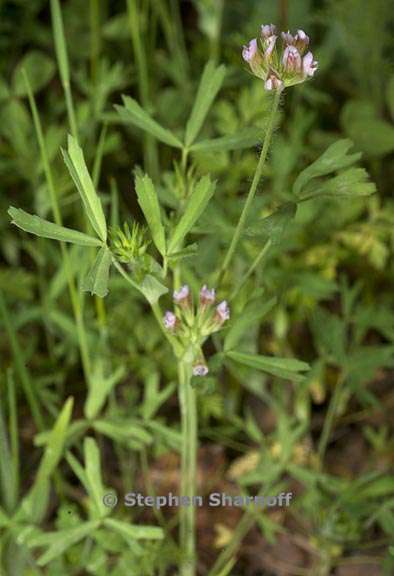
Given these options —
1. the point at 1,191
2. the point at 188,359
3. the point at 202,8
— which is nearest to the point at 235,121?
the point at 202,8

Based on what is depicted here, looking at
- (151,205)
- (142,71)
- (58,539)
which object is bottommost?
(58,539)

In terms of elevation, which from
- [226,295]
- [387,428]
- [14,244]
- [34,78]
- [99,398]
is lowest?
[99,398]

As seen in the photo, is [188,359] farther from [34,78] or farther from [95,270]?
[34,78]

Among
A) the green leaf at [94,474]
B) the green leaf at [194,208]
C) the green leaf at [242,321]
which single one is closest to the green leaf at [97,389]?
the green leaf at [94,474]

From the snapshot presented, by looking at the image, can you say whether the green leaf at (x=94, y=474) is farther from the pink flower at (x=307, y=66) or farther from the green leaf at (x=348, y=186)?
→ the pink flower at (x=307, y=66)

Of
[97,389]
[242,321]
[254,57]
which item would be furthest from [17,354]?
[254,57]

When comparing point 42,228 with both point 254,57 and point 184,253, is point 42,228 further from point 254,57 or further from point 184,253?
point 254,57
